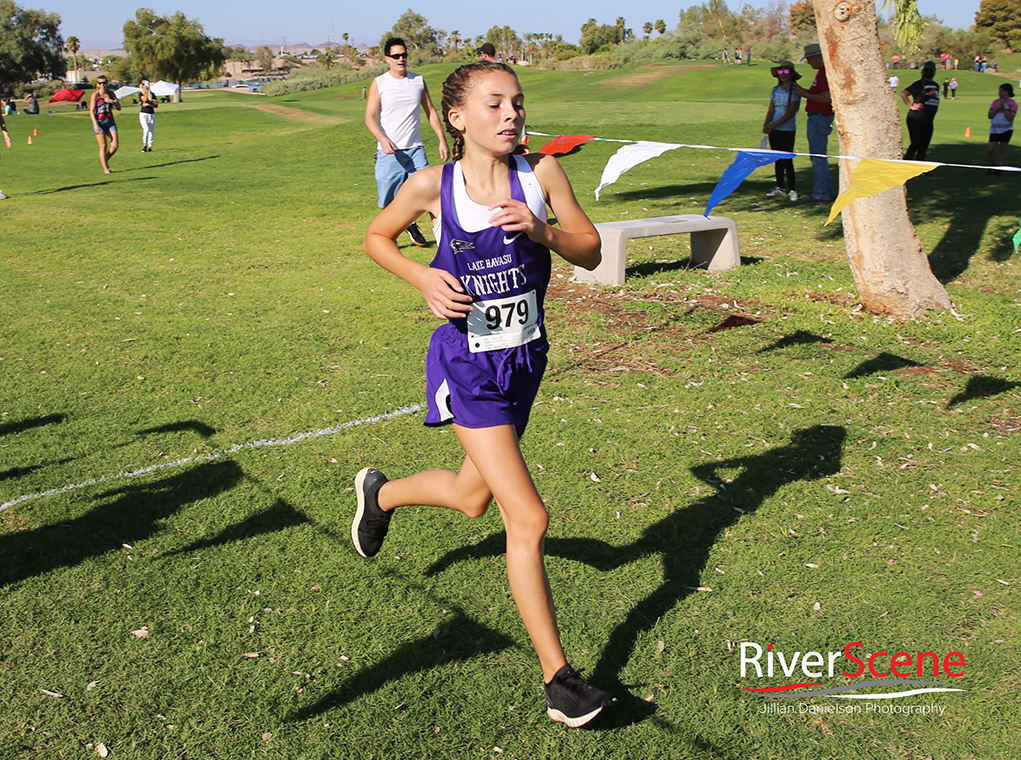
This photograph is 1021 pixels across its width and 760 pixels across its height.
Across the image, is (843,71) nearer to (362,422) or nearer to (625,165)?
(625,165)

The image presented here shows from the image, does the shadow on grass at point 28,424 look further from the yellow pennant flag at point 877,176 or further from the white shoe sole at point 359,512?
the yellow pennant flag at point 877,176

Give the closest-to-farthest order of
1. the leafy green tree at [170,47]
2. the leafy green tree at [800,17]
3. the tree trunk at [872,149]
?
the tree trunk at [872,149] → the leafy green tree at [170,47] → the leafy green tree at [800,17]

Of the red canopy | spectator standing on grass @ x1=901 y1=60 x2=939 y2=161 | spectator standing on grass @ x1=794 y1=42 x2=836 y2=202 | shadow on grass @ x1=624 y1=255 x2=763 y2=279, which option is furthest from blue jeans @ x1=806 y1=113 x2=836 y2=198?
the red canopy

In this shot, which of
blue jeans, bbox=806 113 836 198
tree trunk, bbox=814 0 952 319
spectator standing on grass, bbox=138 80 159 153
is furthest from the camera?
spectator standing on grass, bbox=138 80 159 153

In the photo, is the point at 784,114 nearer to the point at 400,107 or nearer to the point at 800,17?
the point at 400,107

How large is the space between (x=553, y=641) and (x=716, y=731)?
23.8 inches

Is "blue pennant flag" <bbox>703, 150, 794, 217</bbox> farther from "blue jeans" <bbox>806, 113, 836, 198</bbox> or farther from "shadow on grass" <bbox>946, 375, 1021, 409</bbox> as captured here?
"blue jeans" <bbox>806, 113, 836, 198</bbox>

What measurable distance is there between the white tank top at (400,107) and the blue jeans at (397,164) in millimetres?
111

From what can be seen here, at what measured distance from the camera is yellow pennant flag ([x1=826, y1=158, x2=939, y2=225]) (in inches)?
170

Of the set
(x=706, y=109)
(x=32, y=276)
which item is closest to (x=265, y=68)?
(x=706, y=109)

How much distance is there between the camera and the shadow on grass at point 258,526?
156 inches

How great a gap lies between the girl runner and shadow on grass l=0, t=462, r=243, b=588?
188 cm

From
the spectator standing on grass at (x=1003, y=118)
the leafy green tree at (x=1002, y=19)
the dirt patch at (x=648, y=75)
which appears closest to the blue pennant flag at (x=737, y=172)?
Answer: the spectator standing on grass at (x=1003, y=118)

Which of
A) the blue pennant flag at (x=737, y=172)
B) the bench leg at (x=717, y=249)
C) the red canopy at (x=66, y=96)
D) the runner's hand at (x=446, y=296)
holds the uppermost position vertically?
the red canopy at (x=66, y=96)
